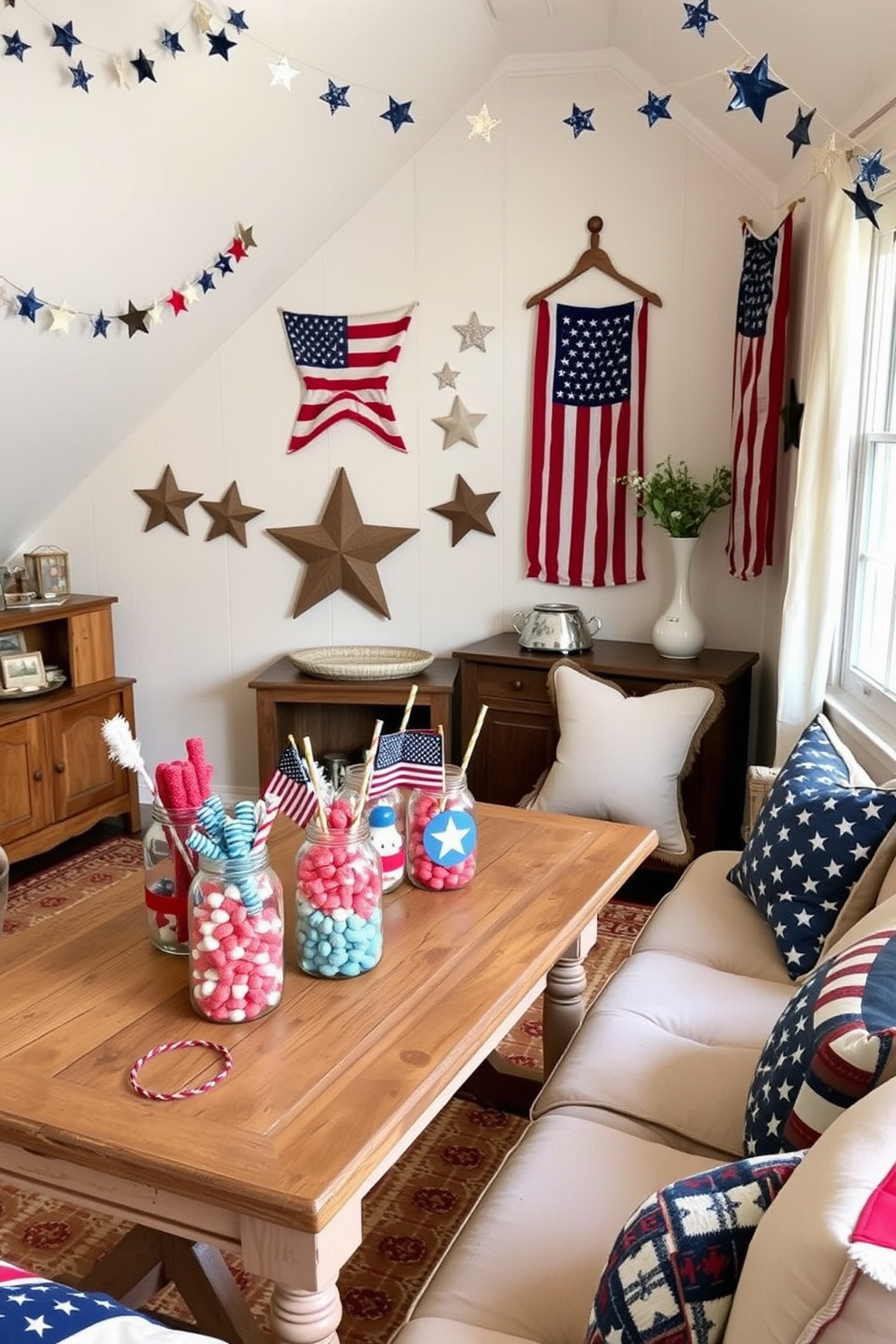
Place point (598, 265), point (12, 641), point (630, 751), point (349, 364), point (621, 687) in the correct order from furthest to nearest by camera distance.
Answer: point (349, 364) < point (12, 641) < point (598, 265) < point (621, 687) < point (630, 751)

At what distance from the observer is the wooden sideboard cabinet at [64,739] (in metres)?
3.77

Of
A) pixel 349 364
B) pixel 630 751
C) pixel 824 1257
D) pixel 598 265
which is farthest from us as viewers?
pixel 349 364

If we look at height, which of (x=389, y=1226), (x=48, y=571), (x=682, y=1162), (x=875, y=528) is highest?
(x=875, y=528)

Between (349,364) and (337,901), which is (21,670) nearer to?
(349,364)

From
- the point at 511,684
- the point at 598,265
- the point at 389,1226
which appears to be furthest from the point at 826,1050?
the point at 598,265

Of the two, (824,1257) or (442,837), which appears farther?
(442,837)

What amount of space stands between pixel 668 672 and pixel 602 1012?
172cm

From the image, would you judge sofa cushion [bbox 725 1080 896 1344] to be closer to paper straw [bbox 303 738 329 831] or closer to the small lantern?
paper straw [bbox 303 738 329 831]

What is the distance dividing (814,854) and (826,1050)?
35.7 inches

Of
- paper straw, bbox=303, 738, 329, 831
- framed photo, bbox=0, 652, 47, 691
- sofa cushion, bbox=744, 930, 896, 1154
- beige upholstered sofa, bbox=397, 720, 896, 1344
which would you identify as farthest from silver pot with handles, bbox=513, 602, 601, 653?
sofa cushion, bbox=744, 930, 896, 1154

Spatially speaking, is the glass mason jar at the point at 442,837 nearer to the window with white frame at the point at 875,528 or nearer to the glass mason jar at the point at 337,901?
the glass mason jar at the point at 337,901

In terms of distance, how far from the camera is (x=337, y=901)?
1.63m

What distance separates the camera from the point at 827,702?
3.12m

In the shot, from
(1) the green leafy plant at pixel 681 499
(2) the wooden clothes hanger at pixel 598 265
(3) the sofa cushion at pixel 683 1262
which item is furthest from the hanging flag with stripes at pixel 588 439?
(3) the sofa cushion at pixel 683 1262
